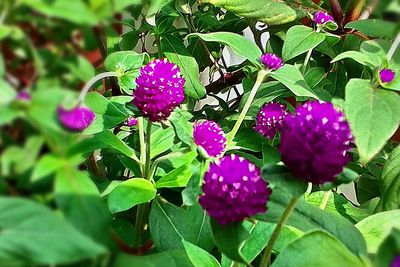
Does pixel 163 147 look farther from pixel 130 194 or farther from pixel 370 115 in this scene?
pixel 370 115

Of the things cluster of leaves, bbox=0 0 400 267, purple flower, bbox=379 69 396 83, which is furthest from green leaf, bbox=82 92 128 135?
purple flower, bbox=379 69 396 83

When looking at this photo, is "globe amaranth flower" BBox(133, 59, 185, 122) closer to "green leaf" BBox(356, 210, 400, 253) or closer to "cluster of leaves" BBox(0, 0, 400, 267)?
"cluster of leaves" BBox(0, 0, 400, 267)

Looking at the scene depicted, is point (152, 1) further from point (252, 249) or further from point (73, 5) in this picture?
point (73, 5)

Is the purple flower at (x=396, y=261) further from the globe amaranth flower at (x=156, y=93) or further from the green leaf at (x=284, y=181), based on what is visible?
the globe amaranth flower at (x=156, y=93)

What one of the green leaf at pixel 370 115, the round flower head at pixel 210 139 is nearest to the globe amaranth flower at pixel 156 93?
the round flower head at pixel 210 139

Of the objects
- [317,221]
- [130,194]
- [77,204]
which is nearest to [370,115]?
[317,221]

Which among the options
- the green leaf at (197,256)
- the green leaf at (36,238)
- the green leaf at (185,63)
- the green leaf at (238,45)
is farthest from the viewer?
the green leaf at (185,63)

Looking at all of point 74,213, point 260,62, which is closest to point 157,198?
point 260,62
